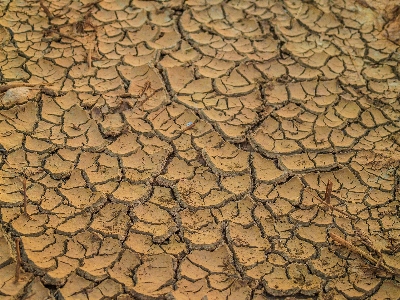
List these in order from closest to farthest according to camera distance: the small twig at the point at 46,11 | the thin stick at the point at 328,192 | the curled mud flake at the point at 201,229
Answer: the curled mud flake at the point at 201,229, the thin stick at the point at 328,192, the small twig at the point at 46,11

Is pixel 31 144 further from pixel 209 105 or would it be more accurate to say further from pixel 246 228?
pixel 246 228

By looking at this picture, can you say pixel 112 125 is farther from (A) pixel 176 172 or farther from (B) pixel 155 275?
(B) pixel 155 275

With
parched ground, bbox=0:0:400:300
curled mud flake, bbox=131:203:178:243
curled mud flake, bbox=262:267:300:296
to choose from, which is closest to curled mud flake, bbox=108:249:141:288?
parched ground, bbox=0:0:400:300

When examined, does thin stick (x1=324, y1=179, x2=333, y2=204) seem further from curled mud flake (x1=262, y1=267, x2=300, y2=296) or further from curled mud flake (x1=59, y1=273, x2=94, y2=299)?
curled mud flake (x1=59, y1=273, x2=94, y2=299)

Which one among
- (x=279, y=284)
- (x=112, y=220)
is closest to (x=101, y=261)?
(x=112, y=220)

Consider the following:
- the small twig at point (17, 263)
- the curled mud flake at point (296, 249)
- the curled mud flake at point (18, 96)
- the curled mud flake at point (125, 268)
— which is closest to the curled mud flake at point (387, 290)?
the curled mud flake at point (296, 249)

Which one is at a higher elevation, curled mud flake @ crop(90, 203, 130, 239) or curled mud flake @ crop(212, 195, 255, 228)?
curled mud flake @ crop(212, 195, 255, 228)

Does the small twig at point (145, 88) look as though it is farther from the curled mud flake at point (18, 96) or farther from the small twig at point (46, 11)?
the small twig at point (46, 11)

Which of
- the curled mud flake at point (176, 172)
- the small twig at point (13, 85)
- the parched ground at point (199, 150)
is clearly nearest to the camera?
the parched ground at point (199, 150)
